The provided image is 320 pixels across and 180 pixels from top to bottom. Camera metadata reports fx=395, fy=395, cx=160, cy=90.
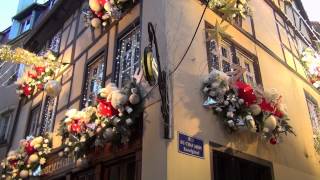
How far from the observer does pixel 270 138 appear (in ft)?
20.0

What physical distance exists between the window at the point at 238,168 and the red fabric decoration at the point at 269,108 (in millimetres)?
764

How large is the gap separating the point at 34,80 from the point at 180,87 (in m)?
5.44

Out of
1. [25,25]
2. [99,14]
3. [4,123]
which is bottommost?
[4,123]

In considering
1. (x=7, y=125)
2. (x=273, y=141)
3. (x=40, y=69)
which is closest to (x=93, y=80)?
(x=40, y=69)

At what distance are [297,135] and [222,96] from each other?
8.88ft

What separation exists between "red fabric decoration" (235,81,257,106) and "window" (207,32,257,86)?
56 cm

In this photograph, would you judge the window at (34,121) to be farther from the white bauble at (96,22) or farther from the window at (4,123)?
the white bauble at (96,22)

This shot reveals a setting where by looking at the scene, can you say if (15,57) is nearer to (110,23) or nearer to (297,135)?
(110,23)

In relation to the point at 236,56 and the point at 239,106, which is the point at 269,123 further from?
the point at 236,56

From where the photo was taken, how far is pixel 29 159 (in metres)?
7.54

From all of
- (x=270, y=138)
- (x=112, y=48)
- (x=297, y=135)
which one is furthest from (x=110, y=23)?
(x=297, y=135)

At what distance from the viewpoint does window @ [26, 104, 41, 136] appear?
9.39 meters

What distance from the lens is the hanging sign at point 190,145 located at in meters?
4.86

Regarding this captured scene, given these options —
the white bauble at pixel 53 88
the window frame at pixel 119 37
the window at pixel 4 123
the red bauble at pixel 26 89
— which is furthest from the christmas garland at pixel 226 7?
the window at pixel 4 123
